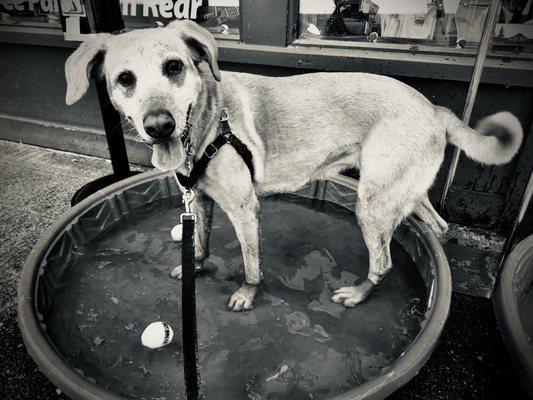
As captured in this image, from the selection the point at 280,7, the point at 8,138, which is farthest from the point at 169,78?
the point at 8,138

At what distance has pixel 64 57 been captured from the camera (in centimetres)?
385

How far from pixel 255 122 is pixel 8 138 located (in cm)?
409

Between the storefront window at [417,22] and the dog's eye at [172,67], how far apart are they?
1793mm

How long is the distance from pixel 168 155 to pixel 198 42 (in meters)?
0.61

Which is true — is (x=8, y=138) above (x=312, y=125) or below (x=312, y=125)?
below

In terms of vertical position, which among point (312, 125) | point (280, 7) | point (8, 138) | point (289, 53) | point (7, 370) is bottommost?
point (7, 370)

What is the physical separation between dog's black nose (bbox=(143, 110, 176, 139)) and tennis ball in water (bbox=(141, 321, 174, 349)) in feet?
3.71

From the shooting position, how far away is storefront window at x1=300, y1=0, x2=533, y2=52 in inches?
106

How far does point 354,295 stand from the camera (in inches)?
92.2

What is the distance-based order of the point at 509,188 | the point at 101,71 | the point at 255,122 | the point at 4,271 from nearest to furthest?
the point at 101,71 → the point at 255,122 → the point at 4,271 → the point at 509,188

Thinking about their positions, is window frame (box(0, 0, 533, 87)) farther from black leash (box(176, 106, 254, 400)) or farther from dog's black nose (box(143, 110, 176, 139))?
dog's black nose (box(143, 110, 176, 139))

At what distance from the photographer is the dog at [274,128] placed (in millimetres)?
1715

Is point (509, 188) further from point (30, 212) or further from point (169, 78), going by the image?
point (30, 212)

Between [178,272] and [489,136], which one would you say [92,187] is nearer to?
[178,272]
